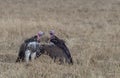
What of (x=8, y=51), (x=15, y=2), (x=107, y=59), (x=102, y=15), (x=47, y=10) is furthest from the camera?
(x=15, y=2)

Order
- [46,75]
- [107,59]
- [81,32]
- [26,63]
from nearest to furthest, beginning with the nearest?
[46,75], [26,63], [107,59], [81,32]

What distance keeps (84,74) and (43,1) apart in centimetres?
1767

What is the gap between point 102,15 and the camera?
62.8 feet

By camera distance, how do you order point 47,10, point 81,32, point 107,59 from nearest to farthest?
point 107,59, point 81,32, point 47,10

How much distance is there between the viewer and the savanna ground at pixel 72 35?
789cm

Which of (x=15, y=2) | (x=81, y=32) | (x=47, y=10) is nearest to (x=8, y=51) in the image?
(x=81, y=32)

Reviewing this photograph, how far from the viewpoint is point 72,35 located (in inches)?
524

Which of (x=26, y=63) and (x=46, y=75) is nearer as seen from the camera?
(x=46, y=75)

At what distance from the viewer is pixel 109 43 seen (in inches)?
455

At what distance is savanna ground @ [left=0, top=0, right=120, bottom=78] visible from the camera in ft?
25.9

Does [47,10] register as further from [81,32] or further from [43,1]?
[81,32]

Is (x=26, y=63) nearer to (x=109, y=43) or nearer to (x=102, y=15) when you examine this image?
(x=109, y=43)

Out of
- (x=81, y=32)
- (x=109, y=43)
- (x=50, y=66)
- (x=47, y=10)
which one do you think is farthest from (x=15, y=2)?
(x=50, y=66)

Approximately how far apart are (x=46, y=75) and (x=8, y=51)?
296cm
